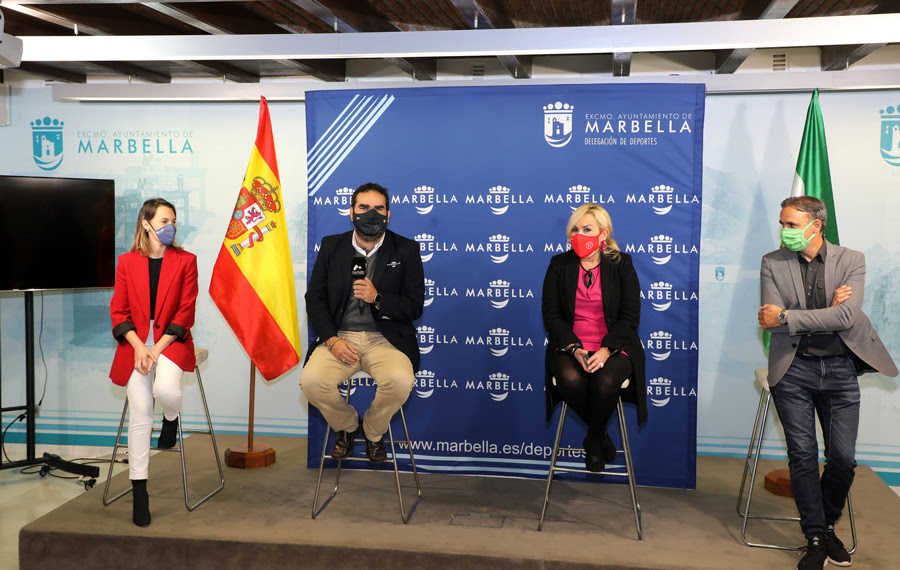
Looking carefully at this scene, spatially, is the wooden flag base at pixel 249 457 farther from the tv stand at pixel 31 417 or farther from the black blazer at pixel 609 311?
the black blazer at pixel 609 311

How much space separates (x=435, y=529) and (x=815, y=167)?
2896 millimetres

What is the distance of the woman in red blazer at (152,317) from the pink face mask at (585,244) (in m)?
1.99

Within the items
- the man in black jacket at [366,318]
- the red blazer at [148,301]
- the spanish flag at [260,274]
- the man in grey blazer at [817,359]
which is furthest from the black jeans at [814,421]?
the red blazer at [148,301]

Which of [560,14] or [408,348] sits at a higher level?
[560,14]

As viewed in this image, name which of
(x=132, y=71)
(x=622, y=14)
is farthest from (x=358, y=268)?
(x=132, y=71)

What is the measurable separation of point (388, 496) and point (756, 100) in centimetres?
353

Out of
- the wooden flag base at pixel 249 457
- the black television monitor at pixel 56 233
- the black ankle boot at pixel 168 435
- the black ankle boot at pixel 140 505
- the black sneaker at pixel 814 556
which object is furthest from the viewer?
the black television monitor at pixel 56 233

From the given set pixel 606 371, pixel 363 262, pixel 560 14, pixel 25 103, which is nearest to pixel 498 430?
pixel 606 371

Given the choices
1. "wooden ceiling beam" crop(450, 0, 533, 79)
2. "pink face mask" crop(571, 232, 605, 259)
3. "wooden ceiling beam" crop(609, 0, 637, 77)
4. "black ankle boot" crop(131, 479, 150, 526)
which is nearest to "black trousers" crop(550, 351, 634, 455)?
"pink face mask" crop(571, 232, 605, 259)

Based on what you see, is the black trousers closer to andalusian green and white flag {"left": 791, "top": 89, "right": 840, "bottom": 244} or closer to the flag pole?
andalusian green and white flag {"left": 791, "top": 89, "right": 840, "bottom": 244}

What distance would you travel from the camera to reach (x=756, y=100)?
4980mm

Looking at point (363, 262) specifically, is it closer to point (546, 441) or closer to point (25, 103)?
point (546, 441)

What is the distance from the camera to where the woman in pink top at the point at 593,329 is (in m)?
3.47

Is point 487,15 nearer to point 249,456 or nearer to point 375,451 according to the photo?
point 375,451
